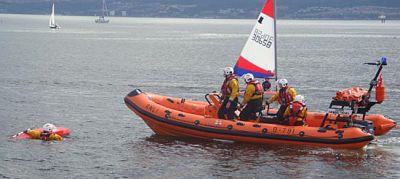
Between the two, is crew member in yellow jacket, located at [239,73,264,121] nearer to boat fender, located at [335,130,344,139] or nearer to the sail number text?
boat fender, located at [335,130,344,139]

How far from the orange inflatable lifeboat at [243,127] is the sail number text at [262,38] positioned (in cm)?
769

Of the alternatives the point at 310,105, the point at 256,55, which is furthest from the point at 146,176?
the point at 310,105

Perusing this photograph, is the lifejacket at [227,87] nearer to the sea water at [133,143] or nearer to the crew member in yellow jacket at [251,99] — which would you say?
the crew member in yellow jacket at [251,99]

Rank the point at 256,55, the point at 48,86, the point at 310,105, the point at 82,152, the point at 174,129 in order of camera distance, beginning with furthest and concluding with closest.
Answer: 1. the point at 48,86
2. the point at 310,105
3. the point at 256,55
4. the point at 174,129
5. the point at 82,152

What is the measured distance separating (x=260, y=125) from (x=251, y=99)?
103 cm

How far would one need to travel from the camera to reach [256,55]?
120 ft

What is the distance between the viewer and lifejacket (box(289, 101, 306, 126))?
27.0 metres

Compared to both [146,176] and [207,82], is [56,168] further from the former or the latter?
[207,82]

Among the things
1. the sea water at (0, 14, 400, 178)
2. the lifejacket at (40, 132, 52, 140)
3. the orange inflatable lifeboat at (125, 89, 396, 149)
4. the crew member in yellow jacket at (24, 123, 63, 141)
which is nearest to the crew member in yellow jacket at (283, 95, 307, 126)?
the orange inflatable lifeboat at (125, 89, 396, 149)

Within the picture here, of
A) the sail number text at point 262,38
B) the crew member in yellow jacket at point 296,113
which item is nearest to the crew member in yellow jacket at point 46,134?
the crew member in yellow jacket at point 296,113

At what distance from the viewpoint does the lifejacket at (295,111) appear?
2695 centimetres

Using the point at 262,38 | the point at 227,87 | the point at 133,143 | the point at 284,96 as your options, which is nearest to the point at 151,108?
the point at 133,143

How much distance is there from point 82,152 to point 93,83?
2438 centimetres

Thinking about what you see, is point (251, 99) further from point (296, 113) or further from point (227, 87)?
point (296, 113)
